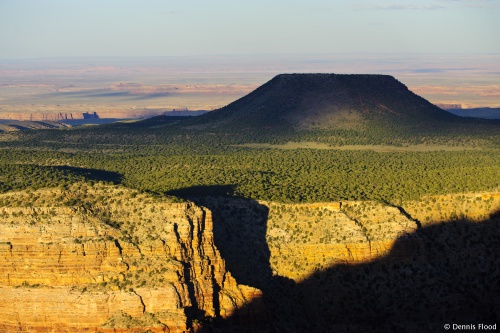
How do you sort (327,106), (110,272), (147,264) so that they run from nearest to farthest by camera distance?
(110,272) < (147,264) < (327,106)

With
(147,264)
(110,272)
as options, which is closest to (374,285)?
(147,264)

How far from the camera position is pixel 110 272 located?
164 feet

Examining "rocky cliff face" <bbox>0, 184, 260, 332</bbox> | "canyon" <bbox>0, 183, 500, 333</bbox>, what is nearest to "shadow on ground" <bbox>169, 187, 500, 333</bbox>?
"canyon" <bbox>0, 183, 500, 333</bbox>

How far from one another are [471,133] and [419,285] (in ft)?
163

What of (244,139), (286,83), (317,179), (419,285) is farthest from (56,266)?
(286,83)

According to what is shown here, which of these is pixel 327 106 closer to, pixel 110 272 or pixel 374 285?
pixel 374 285

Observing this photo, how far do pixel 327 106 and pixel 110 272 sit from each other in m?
68.1

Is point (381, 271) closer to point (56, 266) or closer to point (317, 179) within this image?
point (317, 179)

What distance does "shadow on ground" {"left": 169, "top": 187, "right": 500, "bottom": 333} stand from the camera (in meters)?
56.6

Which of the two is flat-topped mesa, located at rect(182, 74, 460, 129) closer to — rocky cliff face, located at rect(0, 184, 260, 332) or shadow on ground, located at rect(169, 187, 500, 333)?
shadow on ground, located at rect(169, 187, 500, 333)

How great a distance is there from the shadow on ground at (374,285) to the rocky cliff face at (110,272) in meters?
3.76

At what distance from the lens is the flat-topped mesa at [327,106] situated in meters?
111

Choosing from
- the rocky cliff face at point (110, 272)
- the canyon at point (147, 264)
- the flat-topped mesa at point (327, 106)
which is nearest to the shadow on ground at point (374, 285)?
the canyon at point (147, 264)

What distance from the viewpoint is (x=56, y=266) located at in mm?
50156
